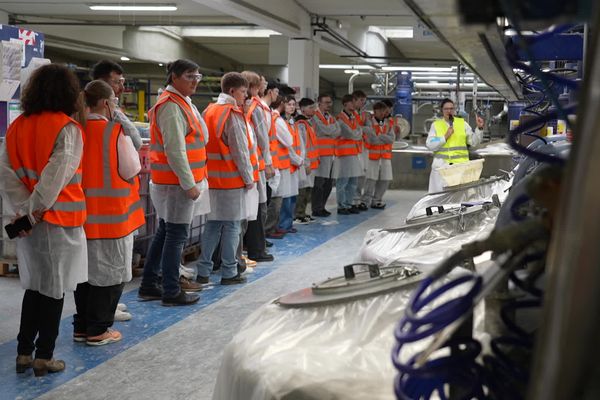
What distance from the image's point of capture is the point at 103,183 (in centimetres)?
399

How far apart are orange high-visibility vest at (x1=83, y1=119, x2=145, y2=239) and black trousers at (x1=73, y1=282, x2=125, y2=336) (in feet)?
0.99

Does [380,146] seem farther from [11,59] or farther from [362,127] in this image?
[11,59]

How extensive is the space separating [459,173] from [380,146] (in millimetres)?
5521

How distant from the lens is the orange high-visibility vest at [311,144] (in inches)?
363

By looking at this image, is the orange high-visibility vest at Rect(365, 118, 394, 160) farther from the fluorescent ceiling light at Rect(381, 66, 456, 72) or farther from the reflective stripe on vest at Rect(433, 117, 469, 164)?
the fluorescent ceiling light at Rect(381, 66, 456, 72)

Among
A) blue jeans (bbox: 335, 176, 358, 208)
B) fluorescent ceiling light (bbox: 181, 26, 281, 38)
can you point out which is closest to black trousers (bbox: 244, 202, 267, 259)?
blue jeans (bbox: 335, 176, 358, 208)

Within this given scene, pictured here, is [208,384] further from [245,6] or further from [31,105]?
[245,6]

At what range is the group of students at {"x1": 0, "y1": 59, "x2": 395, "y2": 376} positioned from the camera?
3.51 meters

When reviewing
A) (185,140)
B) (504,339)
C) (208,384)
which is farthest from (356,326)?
(185,140)

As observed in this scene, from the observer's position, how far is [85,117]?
3.85 meters

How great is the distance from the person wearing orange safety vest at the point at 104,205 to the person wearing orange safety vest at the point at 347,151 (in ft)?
19.9

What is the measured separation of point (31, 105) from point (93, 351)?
4.37 feet

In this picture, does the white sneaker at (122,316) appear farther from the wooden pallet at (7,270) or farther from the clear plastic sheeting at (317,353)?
the clear plastic sheeting at (317,353)

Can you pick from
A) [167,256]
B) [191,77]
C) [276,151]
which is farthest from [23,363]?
[276,151]
